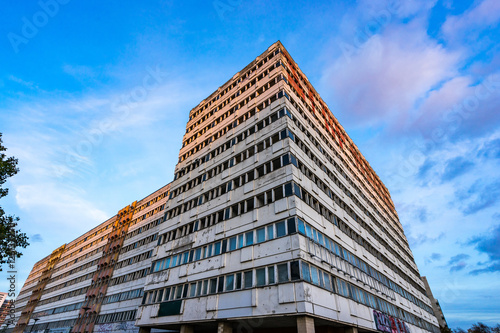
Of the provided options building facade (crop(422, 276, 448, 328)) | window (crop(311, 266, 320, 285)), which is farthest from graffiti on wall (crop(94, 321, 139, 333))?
building facade (crop(422, 276, 448, 328))

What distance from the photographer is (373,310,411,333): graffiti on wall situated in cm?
2721

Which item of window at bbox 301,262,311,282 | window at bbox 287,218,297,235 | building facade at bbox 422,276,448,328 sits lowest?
window at bbox 301,262,311,282

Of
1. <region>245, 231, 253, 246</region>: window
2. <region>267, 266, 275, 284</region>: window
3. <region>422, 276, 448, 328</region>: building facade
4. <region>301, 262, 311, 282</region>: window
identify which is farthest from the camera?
<region>422, 276, 448, 328</region>: building facade

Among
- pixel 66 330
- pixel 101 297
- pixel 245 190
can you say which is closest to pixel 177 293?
pixel 245 190

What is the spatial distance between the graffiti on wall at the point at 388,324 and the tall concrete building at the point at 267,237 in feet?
0.59

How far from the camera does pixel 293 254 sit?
20266mm

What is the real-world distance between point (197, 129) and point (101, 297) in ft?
125

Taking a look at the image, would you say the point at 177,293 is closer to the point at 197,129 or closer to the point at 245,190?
the point at 245,190

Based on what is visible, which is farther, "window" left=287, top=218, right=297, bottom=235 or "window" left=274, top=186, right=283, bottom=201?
"window" left=274, top=186, right=283, bottom=201

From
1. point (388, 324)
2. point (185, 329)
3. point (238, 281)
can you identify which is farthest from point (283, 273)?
point (388, 324)

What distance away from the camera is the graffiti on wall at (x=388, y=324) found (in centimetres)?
2721

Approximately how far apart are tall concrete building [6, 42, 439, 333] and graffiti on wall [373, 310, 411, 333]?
7.1 inches

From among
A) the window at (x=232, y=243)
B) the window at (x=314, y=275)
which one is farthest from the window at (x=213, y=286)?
the window at (x=314, y=275)

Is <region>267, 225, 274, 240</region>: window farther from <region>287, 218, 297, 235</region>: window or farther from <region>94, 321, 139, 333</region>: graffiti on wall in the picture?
<region>94, 321, 139, 333</region>: graffiti on wall
